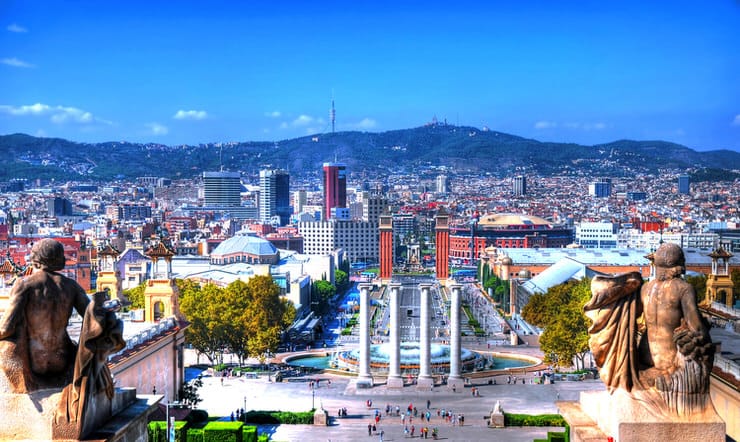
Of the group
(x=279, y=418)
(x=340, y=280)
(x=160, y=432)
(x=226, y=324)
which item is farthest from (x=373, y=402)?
A: (x=340, y=280)

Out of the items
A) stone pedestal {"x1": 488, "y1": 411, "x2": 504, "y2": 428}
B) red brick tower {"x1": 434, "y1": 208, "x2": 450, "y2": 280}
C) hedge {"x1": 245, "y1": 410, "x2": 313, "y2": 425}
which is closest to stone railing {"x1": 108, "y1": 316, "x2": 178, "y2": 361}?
hedge {"x1": 245, "y1": 410, "x2": 313, "y2": 425}

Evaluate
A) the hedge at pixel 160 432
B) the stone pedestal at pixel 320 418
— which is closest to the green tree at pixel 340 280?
the stone pedestal at pixel 320 418

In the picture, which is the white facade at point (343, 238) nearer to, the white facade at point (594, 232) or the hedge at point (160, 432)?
the white facade at point (594, 232)

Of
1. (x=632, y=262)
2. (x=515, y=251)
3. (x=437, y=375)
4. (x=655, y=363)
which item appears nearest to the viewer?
(x=655, y=363)

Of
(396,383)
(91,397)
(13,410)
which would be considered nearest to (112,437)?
(91,397)

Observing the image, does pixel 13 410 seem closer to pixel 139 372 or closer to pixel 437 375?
pixel 139 372

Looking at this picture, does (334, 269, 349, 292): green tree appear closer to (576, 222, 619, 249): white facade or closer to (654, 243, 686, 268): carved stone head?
(576, 222, 619, 249): white facade

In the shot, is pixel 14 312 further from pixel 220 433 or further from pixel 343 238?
pixel 343 238
